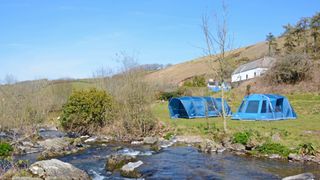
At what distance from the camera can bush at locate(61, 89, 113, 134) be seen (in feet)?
94.7

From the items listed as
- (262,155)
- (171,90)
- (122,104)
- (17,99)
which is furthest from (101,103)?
(171,90)

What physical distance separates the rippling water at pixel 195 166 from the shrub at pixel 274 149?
3.48 feet

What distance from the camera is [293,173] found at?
15.2 metres

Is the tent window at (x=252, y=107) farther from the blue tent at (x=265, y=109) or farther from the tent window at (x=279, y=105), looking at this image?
the tent window at (x=279, y=105)

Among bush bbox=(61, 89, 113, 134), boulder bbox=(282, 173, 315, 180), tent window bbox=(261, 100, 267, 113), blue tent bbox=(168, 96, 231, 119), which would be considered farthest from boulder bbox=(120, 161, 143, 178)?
blue tent bbox=(168, 96, 231, 119)

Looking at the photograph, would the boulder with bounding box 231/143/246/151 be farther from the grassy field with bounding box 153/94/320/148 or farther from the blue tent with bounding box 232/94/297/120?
the blue tent with bounding box 232/94/297/120

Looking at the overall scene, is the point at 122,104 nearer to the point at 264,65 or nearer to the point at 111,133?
the point at 111,133

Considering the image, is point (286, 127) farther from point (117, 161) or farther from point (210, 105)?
point (117, 161)

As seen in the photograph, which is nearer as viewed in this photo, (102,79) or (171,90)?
(102,79)

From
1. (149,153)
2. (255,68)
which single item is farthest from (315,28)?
(149,153)

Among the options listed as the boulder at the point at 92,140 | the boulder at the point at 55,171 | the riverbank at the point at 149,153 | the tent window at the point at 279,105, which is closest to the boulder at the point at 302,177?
the riverbank at the point at 149,153

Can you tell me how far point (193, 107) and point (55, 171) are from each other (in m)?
20.2

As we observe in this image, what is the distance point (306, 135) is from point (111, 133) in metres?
14.0

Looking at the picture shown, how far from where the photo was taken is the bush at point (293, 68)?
4756 cm
